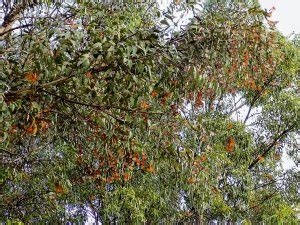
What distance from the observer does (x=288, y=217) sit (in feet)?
25.5

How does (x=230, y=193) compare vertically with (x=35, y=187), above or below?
above

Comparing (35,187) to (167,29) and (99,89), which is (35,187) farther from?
(167,29)

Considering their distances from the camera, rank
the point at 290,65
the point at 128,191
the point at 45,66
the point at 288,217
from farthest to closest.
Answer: the point at 290,65 < the point at 288,217 < the point at 128,191 < the point at 45,66

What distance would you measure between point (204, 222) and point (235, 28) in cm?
644

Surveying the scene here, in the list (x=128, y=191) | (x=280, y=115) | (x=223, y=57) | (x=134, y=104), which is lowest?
(x=134, y=104)

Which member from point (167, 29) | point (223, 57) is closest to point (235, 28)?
point (223, 57)

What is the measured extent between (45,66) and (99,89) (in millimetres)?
672

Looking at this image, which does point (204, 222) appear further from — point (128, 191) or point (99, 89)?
point (99, 89)

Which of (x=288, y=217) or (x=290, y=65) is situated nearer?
(x=288, y=217)

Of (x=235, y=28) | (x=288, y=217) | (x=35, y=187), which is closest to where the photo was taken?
(x=235, y=28)

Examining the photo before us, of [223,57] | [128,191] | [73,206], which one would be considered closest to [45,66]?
[223,57]

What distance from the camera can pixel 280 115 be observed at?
9250 mm

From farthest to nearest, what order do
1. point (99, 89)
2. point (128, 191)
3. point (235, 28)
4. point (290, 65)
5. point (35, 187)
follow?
point (290, 65)
point (128, 191)
point (35, 187)
point (99, 89)
point (235, 28)

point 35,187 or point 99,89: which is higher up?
point 35,187
